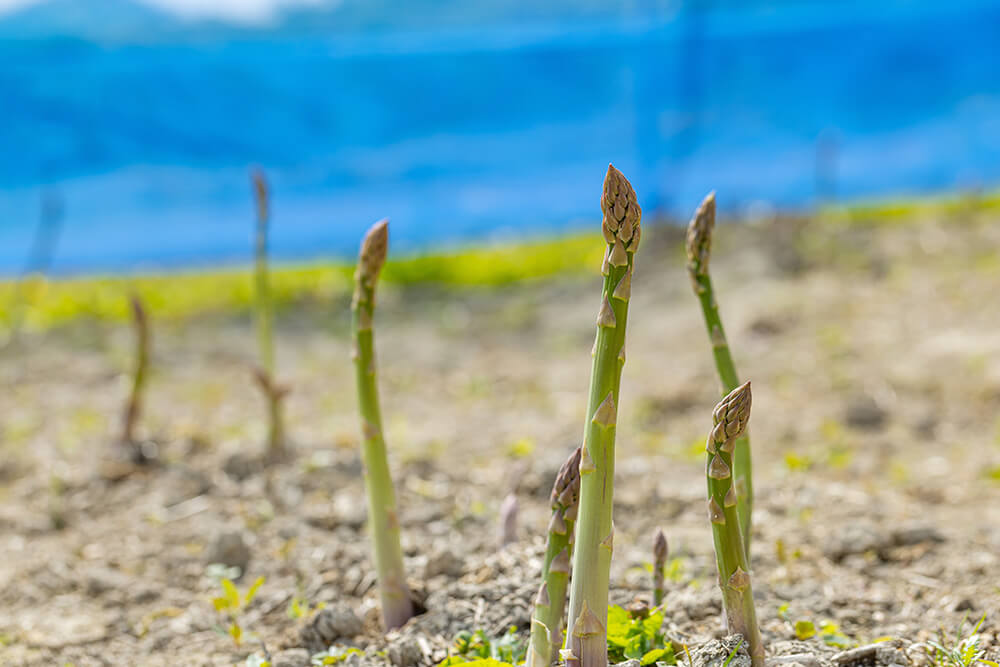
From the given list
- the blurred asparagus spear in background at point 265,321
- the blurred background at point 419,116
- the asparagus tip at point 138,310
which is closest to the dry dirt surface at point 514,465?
the blurred asparagus spear in background at point 265,321

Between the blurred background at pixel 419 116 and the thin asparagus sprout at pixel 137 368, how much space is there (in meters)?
5.67

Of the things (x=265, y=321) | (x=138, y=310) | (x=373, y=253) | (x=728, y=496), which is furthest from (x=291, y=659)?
(x=138, y=310)

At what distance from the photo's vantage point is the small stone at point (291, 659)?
6.36 feet

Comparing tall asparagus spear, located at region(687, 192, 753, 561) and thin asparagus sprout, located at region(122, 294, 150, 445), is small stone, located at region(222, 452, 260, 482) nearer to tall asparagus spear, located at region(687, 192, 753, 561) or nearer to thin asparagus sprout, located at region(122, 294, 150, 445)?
thin asparagus sprout, located at region(122, 294, 150, 445)

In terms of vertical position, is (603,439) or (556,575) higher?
(603,439)

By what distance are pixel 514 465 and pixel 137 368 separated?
1392 millimetres

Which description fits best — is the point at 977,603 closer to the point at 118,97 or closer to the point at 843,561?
the point at 843,561

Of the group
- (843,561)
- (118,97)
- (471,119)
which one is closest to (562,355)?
(843,561)

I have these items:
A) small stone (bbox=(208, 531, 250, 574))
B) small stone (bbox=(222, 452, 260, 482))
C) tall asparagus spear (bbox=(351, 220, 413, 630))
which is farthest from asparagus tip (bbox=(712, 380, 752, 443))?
small stone (bbox=(222, 452, 260, 482))

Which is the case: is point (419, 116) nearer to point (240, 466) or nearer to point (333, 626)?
point (240, 466)

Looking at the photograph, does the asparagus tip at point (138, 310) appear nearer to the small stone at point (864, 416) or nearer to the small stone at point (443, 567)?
the small stone at point (443, 567)

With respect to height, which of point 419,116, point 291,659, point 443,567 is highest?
point 419,116

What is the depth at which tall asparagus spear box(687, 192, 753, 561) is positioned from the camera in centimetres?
186

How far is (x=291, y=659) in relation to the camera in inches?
77.1
